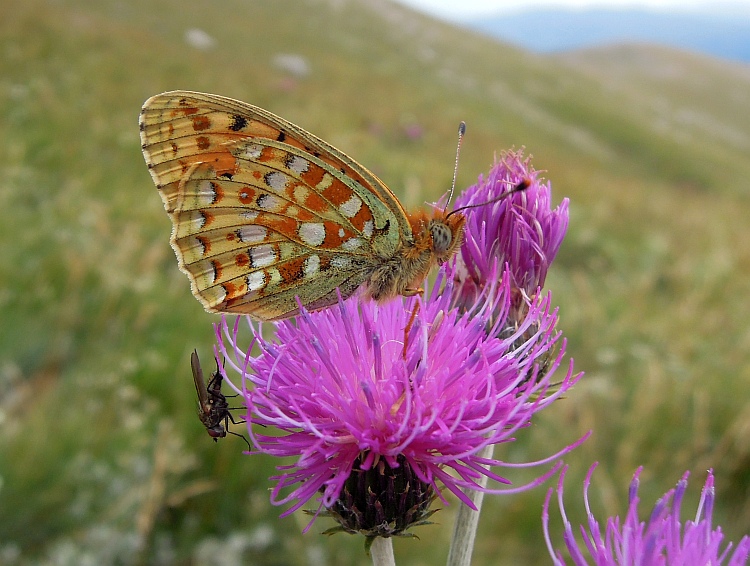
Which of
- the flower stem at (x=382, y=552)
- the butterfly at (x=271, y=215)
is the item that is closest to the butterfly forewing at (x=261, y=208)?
the butterfly at (x=271, y=215)

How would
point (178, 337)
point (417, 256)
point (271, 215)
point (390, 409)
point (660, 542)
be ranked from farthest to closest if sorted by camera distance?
1. point (178, 337)
2. point (271, 215)
3. point (417, 256)
4. point (390, 409)
5. point (660, 542)

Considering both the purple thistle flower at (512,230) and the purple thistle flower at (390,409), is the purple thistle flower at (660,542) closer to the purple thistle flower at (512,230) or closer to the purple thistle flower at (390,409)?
Result: the purple thistle flower at (390,409)

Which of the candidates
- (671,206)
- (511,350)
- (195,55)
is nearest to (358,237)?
(511,350)

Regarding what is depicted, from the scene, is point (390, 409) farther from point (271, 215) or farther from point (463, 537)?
point (271, 215)

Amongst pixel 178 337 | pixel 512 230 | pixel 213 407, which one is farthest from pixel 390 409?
pixel 178 337

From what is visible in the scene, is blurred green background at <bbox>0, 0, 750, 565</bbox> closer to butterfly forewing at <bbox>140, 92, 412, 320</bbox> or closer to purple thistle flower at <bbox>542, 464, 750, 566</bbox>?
butterfly forewing at <bbox>140, 92, 412, 320</bbox>

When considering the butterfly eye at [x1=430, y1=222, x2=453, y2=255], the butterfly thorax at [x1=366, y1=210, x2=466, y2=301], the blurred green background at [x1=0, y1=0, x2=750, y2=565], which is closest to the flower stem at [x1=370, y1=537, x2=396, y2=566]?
the butterfly thorax at [x1=366, y1=210, x2=466, y2=301]
